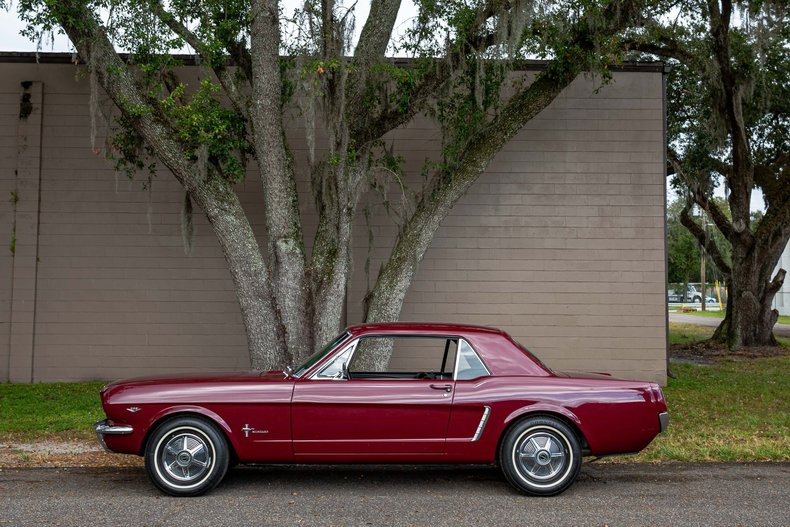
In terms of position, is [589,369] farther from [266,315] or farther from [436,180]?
[266,315]

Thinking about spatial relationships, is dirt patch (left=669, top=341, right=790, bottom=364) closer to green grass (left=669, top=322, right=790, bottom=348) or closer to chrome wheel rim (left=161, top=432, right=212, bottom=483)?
green grass (left=669, top=322, right=790, bottom=348)

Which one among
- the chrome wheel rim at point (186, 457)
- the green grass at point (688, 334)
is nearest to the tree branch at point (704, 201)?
the green grass at point (688, 334)

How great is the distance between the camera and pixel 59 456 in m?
7.16

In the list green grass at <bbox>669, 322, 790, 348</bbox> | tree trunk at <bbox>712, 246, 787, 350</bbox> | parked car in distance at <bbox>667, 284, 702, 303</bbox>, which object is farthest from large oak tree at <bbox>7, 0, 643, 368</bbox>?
parked car in distance at <bbox>667, 284, 702, 303</bbox>

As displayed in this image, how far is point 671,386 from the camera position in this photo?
12.1 metres

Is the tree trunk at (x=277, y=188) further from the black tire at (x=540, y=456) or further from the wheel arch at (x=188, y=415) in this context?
the black tire at (x=540, y=456)

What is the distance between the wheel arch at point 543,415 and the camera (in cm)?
574

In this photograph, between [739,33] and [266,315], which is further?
[739,33]

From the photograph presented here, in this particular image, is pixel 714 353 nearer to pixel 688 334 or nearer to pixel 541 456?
pixel 688 334

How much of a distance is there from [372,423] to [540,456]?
128 cm

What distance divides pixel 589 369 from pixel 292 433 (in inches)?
300

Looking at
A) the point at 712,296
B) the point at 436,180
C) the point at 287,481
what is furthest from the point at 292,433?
the point at 712,296

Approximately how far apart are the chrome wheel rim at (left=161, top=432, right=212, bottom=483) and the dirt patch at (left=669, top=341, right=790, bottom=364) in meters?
13.1

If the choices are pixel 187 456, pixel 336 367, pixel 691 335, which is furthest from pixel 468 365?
pixel 691 335
